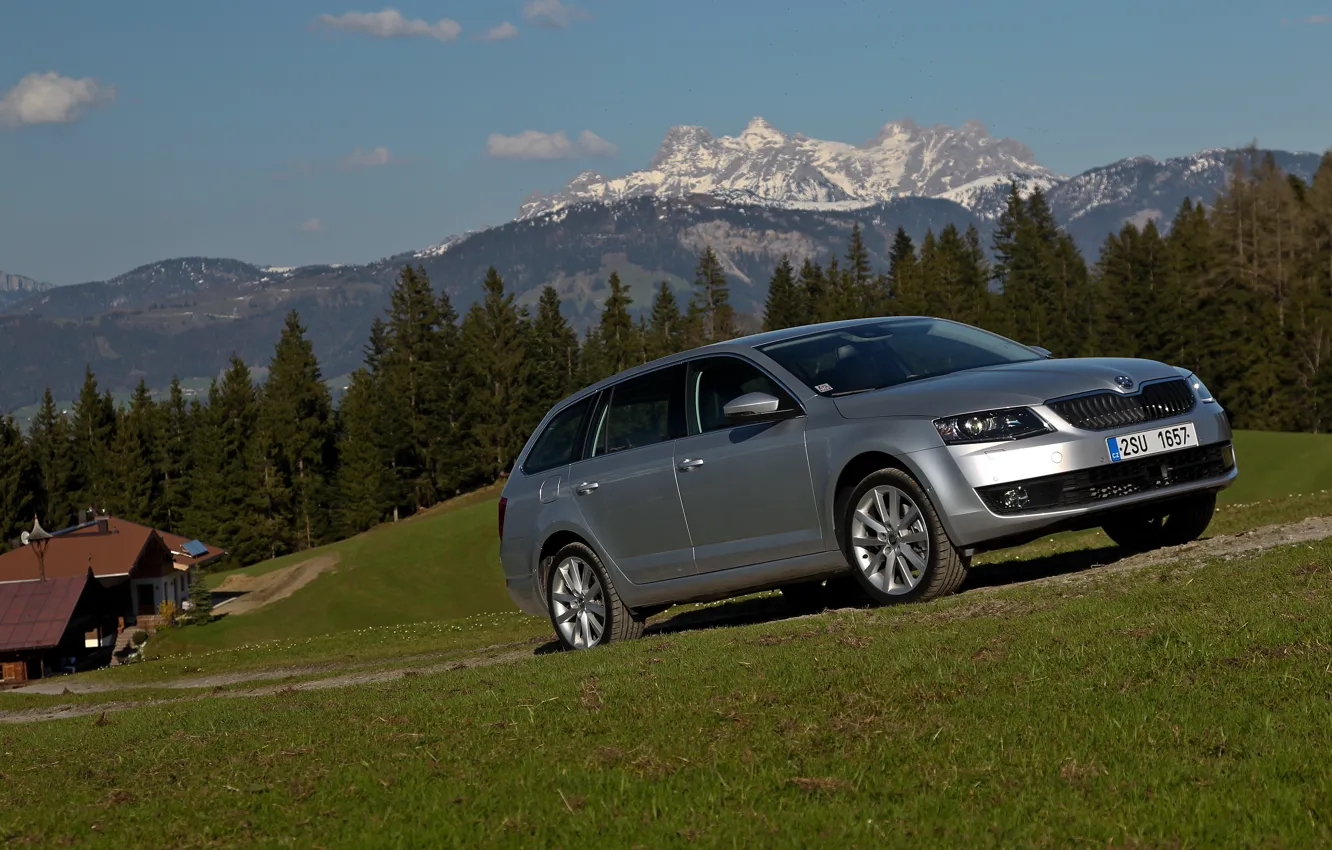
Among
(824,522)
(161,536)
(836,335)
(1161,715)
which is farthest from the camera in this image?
(161,536)

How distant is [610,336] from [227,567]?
45.2m

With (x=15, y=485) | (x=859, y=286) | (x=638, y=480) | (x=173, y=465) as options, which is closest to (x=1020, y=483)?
(x=638, y=480)

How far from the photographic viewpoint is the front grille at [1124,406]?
30.8 feet

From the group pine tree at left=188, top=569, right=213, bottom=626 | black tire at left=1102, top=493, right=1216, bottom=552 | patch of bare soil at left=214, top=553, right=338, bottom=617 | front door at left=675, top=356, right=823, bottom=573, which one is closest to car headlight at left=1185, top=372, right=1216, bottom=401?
black tire at left=1102, top=493, right=1216, bottom=552

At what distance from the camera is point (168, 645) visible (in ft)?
160

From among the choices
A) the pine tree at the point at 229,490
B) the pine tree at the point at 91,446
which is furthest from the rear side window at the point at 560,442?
the pine tree at the point at 91,446

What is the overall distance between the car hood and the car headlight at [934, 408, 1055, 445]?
5cm

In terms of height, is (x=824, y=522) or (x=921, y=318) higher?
(x=921, y=318)

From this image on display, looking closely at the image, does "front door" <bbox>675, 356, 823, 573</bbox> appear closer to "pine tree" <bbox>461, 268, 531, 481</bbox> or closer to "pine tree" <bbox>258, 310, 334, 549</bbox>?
"pine tree" <bbox>461, 268, 531, 481</bbox>

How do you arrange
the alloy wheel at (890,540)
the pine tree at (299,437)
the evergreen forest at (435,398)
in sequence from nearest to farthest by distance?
the alloy wheel at (890,540) < the evergreen forest at (435,398) < the pine tree at (299,437)

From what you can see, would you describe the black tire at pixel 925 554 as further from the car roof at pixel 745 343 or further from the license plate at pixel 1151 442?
the car roof at pixel 745 343

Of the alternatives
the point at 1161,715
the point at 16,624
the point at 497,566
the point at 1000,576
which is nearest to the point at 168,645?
the point at 16,624

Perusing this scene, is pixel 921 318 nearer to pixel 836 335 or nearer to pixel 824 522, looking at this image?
pixel 836 335

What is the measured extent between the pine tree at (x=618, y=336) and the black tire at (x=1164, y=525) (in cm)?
11771
